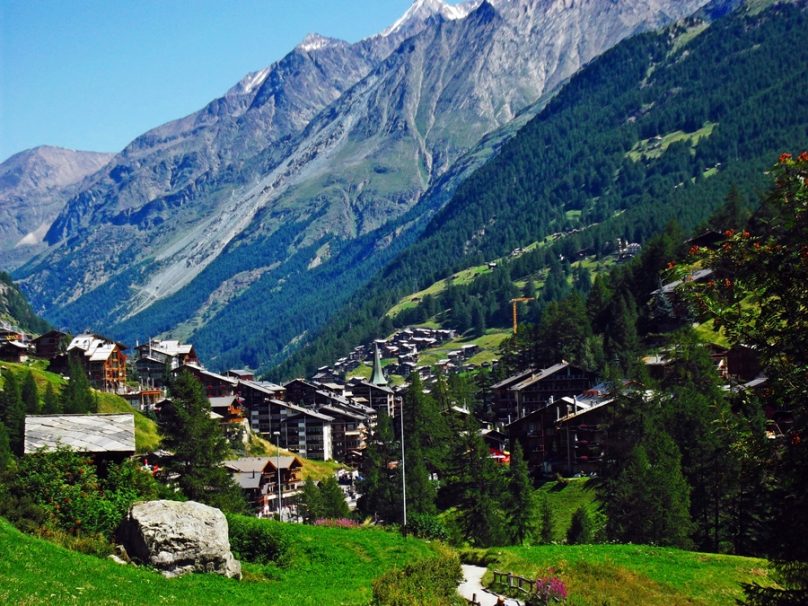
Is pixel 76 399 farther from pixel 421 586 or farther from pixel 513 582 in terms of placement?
pixel 421 586

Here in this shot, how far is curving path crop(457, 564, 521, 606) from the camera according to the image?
40066mm

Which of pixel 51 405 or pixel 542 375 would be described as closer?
pixel 51 405

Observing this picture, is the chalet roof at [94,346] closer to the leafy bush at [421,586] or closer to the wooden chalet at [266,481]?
the wooden chalet at [266,481]

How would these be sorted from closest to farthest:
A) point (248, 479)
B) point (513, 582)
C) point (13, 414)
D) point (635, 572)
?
point (513, 582) → point (635, 572) → point (13, 414) → point (248, 479)

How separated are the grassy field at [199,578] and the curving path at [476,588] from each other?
224cm

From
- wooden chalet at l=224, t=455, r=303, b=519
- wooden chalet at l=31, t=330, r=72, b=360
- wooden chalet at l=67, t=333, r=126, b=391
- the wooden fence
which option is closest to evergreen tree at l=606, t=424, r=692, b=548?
the wooden fence

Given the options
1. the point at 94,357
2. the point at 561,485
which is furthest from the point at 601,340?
the point at 94,357

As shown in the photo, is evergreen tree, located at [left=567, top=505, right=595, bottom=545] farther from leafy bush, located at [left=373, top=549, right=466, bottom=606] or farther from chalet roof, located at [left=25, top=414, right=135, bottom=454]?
chalet roof, located at [left=25, top=414, right=135, bottom=454]

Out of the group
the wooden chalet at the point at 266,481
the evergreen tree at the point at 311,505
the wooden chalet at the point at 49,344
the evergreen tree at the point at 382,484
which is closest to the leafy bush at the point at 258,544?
the evergreen tree at the point at 311,505

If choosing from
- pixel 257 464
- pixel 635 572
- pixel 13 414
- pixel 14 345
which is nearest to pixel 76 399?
pixel 13 414

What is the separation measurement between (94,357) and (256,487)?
69980 millimetres

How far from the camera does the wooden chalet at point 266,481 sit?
11375 cm

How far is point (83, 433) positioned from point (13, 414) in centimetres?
5750

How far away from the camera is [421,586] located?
35438mm
